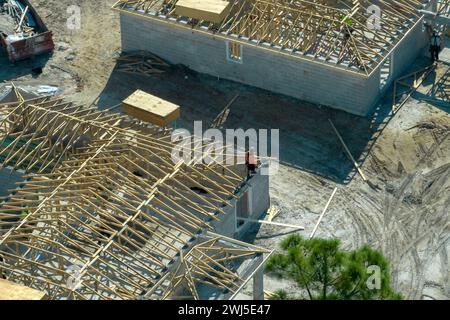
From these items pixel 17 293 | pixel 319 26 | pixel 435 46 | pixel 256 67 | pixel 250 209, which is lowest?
pixel 250 209

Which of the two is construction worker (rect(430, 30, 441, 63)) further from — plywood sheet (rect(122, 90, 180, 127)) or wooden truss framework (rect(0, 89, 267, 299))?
wooden truss framework (rect(0, 89, 267, 299))

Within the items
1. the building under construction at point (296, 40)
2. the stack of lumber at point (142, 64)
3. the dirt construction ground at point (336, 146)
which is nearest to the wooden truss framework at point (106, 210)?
the dirt construction ground at point (336, 146)

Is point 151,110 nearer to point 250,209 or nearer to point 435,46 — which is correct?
point 250,209

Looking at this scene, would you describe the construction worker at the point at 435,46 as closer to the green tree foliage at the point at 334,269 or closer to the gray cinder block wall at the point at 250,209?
the gray cinder block wall at the point at 250,209

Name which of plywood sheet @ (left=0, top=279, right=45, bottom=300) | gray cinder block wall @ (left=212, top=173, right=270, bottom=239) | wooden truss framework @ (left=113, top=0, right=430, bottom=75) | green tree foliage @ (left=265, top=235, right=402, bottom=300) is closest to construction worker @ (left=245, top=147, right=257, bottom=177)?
gray cinder block wall @ (left=212, top=173, right=270, bottom=239)

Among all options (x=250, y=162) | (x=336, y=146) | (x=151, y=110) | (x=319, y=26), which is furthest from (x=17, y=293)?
(x=319, y=26)

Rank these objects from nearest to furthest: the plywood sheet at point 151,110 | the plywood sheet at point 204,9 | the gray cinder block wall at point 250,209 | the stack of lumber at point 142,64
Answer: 1. the gray cinder block wall at point 250,209
2. the plywood sheet at point 151,110
3. the plywood sheet at point 204,9
4. the stack of lumber at point 142,64
